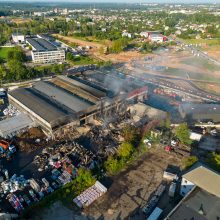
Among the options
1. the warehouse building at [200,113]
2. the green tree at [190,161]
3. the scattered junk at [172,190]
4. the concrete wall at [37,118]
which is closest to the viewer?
the scattered junk at [172,190]

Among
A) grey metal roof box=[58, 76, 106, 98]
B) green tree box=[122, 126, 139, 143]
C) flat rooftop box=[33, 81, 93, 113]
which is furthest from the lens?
grey metal roof box=[58, 76, 106, 98]

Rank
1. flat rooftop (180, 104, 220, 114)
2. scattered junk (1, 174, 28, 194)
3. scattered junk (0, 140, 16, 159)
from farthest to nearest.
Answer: flat rooftop (180, 104, 220, 114)
scattered junk (0, 140, 16, 159)
scattered junk (1, 174, 28, 194)

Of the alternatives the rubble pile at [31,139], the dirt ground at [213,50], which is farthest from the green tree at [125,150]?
the dirt ground at [213,50]

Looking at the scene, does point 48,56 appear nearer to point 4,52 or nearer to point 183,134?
point 4,52

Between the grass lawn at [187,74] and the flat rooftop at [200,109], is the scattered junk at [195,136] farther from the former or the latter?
the grass lawn at [187,74]

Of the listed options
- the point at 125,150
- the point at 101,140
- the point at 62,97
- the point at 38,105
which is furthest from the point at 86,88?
the point at 125,150

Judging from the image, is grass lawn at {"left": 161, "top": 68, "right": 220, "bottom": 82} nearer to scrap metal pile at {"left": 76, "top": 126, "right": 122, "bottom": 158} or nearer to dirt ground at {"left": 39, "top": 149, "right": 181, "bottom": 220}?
scrap metal pile at {"left": 76, "top": 126, "right": 122, "bottom": 158}

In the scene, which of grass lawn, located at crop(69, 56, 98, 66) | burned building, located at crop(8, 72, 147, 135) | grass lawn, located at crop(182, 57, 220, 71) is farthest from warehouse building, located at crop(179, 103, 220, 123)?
grass lawn, located at crop(69, 56, 98, 66)
